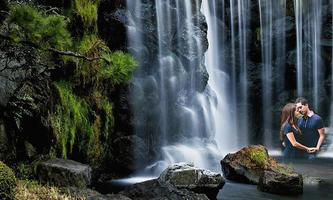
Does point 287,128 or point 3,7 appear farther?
point 287,128

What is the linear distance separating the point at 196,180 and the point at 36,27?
5369 mm

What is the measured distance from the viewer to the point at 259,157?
12062 mm

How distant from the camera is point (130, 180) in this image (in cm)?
1267

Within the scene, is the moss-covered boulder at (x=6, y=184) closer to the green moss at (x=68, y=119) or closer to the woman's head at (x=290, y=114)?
the green moss at (x=68, y=119)

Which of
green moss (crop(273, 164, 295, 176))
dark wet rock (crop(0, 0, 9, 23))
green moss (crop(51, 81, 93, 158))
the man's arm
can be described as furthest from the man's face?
dark wet rock (crop(0, 0, 9, 23))

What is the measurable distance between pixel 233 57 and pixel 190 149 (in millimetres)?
9788

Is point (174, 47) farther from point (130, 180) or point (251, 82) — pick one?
point (251, 82)

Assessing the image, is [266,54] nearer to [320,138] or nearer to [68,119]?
[320,138]

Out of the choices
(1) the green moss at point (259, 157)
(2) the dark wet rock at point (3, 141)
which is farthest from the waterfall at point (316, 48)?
(2) the dark wet rock at point (3, 141)

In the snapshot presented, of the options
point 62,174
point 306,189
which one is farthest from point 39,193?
point 306,189

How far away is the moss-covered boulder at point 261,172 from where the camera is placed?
34.2ft

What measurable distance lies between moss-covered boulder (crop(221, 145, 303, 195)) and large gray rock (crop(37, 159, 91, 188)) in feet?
14.5

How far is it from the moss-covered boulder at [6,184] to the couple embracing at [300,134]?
45.8 feet

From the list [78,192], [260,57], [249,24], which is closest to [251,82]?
[260,57]
